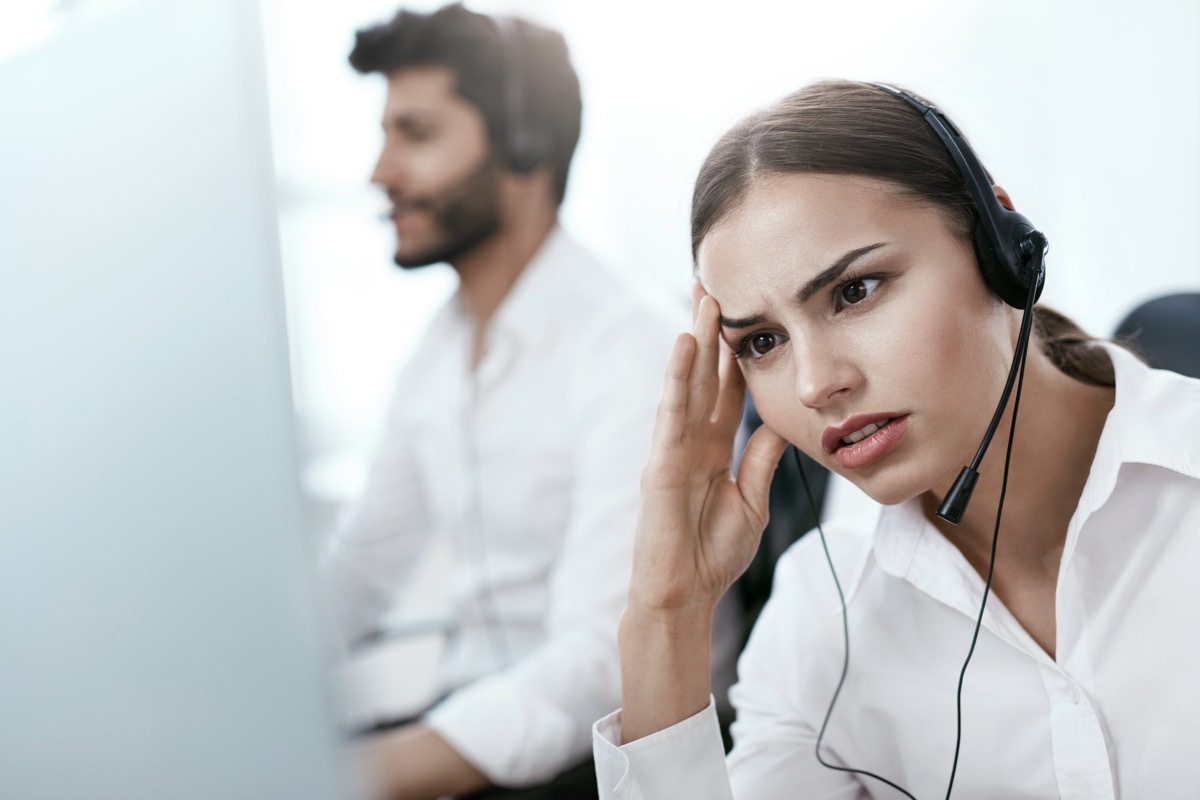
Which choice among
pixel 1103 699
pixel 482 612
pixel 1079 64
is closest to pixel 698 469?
pixel 1103 699

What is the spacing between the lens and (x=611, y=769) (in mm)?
847

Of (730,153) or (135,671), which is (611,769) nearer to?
(135,671)

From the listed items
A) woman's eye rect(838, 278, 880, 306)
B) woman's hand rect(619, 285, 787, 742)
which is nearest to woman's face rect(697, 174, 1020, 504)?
woman's eye rect(838, 278, 880, 306)

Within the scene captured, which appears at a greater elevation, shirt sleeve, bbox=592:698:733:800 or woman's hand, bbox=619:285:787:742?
woman's hand, bbox=619:285:787:742

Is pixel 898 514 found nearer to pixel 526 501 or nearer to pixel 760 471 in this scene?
pixel 760 471

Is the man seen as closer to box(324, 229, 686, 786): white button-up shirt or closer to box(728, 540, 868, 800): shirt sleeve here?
box(324, 229, 686, 786): white button-up shirt

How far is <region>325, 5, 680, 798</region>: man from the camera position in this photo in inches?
53.7

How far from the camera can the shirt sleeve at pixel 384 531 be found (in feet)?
5.38

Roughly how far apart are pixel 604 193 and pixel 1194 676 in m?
1.94

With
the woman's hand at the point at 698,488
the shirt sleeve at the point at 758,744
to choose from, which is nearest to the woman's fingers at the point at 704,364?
the woman's hand at the point at 698,488

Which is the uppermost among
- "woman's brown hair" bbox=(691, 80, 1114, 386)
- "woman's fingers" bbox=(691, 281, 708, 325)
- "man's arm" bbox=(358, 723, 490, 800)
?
"woman's brown hair" bbox=(691, 80, 1114, 386)

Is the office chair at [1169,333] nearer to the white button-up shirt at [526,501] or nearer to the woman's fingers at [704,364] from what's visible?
the woman's fingers at [704,364]

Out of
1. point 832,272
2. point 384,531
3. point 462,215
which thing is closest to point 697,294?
point 832,272

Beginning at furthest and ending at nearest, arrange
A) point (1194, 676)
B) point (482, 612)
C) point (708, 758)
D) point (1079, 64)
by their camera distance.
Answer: point (1079, 64) → point (482, 612) → point (708, 758) → point (1194, 676)
